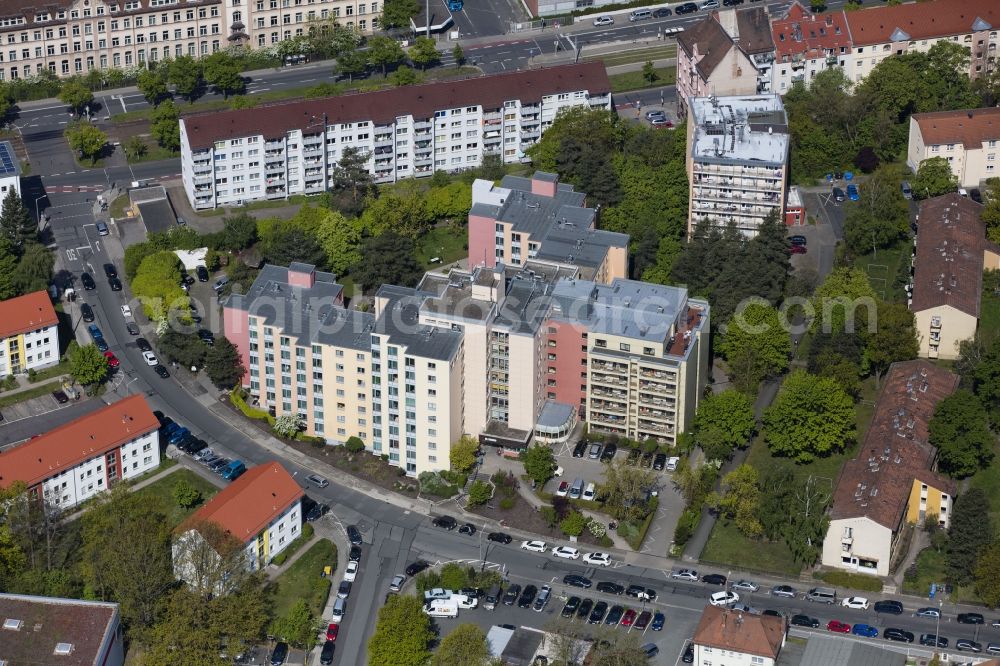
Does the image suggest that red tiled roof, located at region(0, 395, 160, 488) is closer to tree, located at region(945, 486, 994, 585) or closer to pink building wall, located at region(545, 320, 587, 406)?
pink building wall, located at region(545, 320, 587, 406)

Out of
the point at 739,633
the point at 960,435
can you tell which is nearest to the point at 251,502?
the point at 739,633

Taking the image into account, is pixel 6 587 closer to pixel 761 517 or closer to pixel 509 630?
pixel 509 630

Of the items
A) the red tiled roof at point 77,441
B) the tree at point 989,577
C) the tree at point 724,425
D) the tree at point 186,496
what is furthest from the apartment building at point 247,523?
the tree at point 989,577

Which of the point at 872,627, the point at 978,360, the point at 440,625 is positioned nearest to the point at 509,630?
the point at 440,625

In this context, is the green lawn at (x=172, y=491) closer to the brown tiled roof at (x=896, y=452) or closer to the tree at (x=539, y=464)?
the tree at (x=539, y=464)

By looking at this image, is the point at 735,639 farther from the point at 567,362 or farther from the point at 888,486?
the point at 567,362
